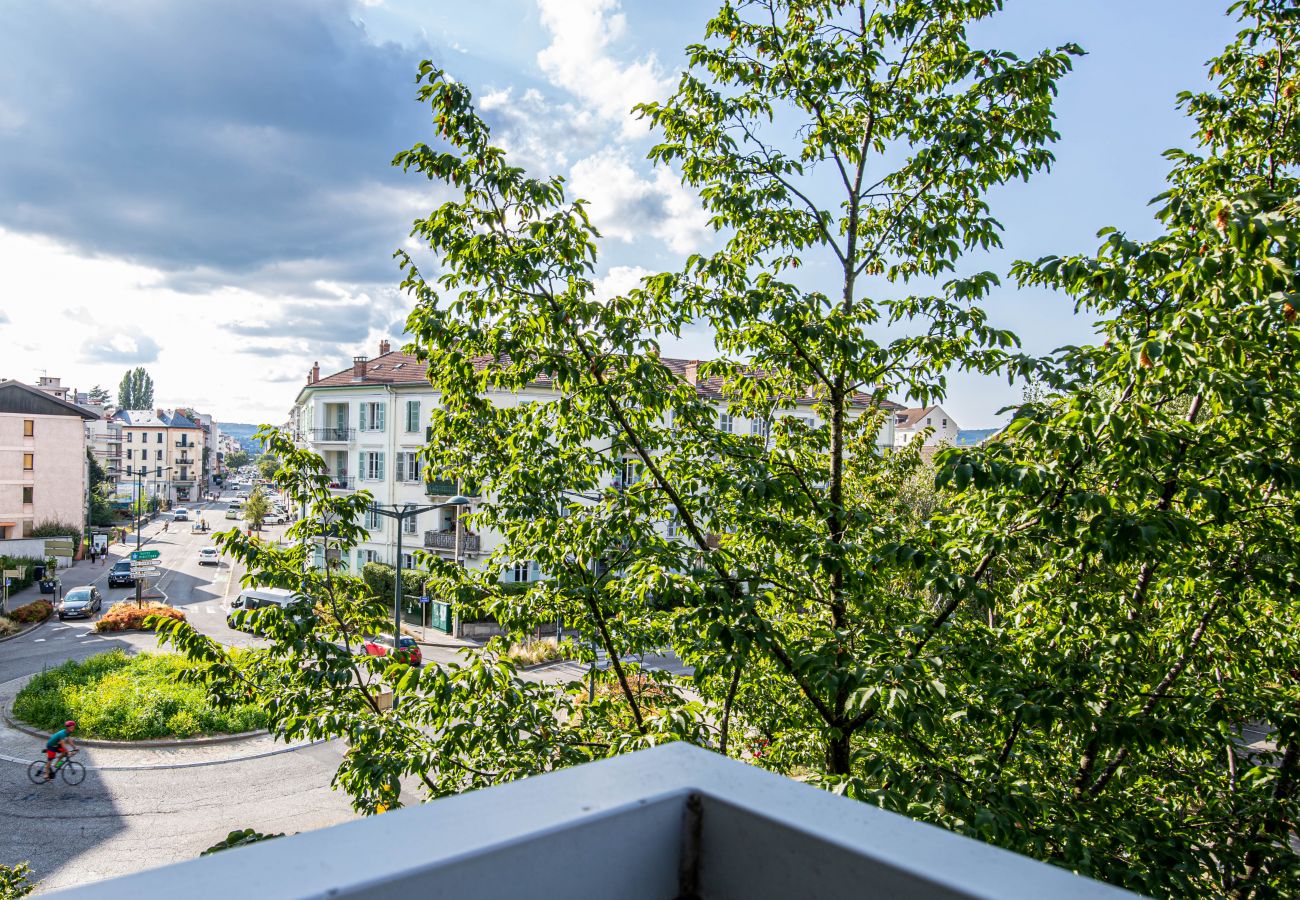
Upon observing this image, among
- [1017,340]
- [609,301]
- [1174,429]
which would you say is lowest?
[1174,429]

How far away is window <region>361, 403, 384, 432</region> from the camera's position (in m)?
35.8

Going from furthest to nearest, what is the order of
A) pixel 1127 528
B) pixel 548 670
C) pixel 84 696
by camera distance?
pixel 548 670
pixel 84 696
pixel 1127 528

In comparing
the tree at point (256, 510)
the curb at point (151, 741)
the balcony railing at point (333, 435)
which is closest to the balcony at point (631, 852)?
the curb at point (151, 741)

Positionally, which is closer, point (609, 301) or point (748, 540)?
point (609, 301)

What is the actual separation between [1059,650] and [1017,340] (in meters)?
2.33

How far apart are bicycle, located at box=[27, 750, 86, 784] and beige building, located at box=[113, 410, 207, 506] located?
307 ft

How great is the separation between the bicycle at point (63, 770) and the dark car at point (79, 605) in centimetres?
2046

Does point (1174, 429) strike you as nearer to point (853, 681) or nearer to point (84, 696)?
point (853, 681)

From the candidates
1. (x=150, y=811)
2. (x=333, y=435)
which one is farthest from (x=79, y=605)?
(x=150, y=811)

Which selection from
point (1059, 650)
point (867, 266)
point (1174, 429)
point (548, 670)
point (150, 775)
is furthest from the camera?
point (548, 670)

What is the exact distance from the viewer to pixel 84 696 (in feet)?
66.7

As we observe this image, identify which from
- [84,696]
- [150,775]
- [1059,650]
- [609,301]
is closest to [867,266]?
[609,301]

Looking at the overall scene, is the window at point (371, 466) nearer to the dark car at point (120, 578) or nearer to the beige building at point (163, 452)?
the dark car at point (120, 578)

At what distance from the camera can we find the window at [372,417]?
35.8 metres
